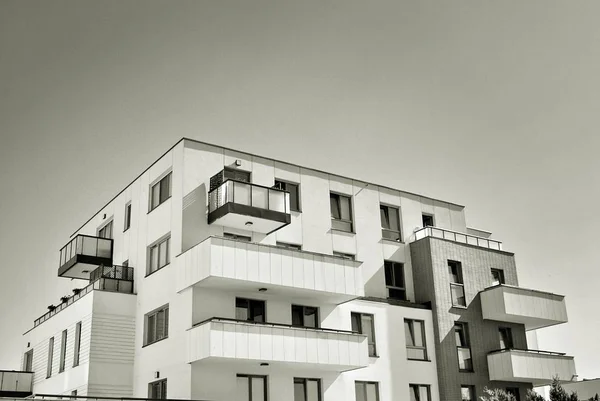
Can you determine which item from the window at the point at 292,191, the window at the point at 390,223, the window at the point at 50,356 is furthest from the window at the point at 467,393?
the window at the point at 50,356

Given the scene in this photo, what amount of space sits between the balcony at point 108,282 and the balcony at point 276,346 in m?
6.30

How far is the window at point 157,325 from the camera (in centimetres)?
2823

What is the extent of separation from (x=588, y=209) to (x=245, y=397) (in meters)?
27.9

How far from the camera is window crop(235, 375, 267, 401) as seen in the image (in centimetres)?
2683

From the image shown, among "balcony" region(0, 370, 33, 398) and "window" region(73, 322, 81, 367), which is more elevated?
"window" region(73, 322, 81, 367)

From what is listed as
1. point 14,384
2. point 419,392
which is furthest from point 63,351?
point 419,392

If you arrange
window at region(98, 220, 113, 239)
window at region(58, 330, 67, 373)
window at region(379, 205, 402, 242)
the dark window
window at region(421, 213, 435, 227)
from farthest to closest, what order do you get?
window at region(421, 213, 435, 227) < window at region(98, 220, 113, 239) < window at region(379, 205, 402, 242) < the dark window < window at region(58, 330, 67, 373)

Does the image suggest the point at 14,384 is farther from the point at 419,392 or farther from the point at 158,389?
the point at 419,392

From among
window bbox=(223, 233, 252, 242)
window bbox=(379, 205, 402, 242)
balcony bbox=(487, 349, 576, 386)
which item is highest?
window bbox=(379, 205, 402, 242)

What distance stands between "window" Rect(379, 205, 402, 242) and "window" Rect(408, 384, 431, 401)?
23.7 feet

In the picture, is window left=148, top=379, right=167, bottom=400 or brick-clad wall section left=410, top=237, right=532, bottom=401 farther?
brick-clad wall section left=410, top=237, right=532, bottom=401

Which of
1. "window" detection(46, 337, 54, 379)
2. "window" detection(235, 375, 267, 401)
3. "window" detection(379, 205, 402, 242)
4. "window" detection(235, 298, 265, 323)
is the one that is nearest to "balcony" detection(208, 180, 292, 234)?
"window" detection(235, 298, 265, 323)

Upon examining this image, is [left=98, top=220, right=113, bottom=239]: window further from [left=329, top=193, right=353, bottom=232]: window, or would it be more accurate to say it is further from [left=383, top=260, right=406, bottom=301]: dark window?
[left=383, top=260, right=406, bottom=301]: dark window

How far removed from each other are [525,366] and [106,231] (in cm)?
2155
